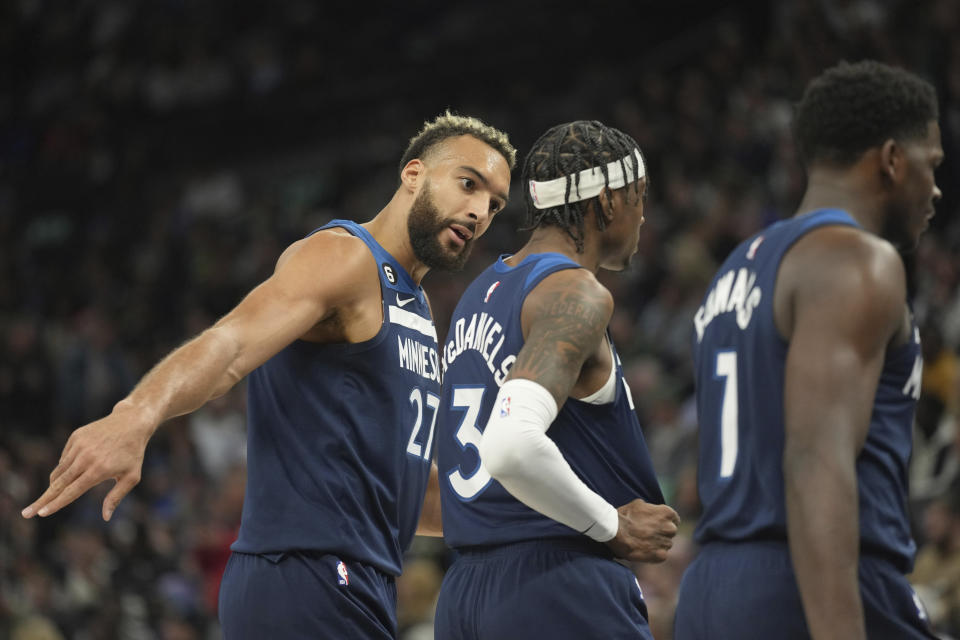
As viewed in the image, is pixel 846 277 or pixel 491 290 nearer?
pixel 846 277

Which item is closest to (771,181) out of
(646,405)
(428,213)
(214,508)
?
(646,405)

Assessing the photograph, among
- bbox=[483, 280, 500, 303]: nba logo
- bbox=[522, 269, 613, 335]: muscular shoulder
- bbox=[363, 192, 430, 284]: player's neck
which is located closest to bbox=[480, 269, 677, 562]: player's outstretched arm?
bbox=[522, 269, 613, 335]: muscular shoulder

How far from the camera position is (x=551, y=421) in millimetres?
3484

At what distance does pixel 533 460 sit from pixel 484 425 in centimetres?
44

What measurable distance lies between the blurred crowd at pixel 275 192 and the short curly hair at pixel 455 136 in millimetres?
3755

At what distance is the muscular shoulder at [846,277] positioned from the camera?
2.81 meters

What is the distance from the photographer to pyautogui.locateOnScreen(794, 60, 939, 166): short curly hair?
3.11 m

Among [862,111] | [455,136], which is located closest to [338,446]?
[455,136]

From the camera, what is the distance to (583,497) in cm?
353

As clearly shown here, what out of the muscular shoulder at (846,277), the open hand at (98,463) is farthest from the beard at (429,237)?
the muscular shoulder at (846,277)

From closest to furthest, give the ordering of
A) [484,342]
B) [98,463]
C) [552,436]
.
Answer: [98,463] < [552,436] < [484,342]

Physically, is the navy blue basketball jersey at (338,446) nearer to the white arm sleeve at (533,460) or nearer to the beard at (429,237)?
the beard at (429,237)

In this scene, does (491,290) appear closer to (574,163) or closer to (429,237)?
(574,163)

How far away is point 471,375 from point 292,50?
16635 millimetres
